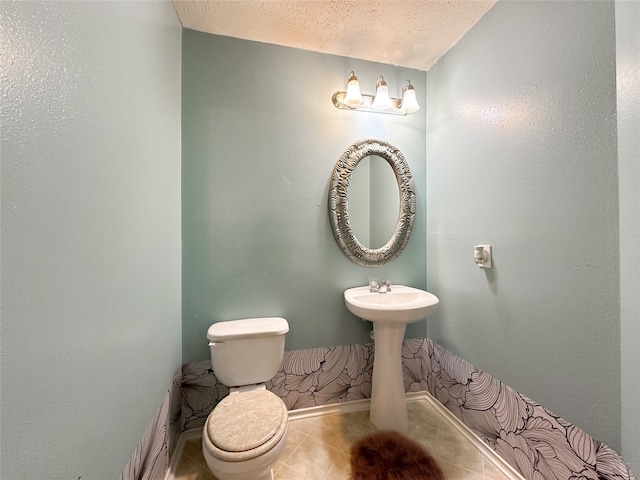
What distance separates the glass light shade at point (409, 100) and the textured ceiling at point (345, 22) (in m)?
0.25

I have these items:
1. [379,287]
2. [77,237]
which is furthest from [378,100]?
[77,237]

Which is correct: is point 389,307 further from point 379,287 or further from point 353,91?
point 353,91

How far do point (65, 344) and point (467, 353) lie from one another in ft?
5.52

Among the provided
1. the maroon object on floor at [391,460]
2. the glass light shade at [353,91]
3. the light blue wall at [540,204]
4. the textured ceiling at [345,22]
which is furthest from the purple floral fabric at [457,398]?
the textured ceiling at [345,22]

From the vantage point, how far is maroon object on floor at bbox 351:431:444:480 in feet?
3.74

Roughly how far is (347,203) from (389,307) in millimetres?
680

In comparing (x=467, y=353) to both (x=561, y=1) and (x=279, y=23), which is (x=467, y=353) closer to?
(x=561, y=1)

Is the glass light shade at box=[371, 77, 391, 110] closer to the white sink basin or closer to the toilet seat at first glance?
the white sink basin

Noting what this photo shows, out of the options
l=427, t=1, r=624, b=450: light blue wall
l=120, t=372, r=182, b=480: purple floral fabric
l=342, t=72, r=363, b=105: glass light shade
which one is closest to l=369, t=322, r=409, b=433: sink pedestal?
l=427, t=1, r=624, b=450: light blue wall

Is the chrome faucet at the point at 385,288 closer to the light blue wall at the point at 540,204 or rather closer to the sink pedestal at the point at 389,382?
the sink pedestal at the point at 389,382

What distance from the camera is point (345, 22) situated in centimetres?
133

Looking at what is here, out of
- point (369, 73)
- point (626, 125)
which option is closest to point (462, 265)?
point (626, 125)

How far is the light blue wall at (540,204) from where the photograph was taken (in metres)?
0.83

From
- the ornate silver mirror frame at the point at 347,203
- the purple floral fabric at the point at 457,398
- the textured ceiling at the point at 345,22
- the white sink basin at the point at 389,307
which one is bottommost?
the purple floral fabric at the point at 457,398
